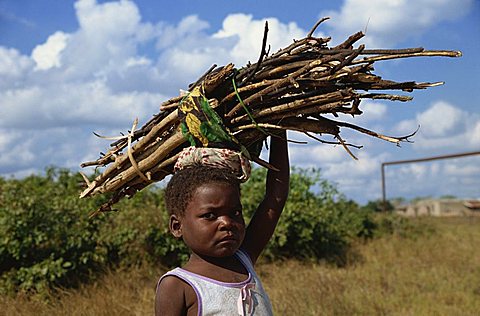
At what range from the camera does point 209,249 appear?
2053mm

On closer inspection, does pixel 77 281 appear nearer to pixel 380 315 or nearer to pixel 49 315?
pixel 49 315

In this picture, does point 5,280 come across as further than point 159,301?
Yes

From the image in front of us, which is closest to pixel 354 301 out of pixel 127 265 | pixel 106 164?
pixel 127 265

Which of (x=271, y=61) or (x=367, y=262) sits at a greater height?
(x=271, y=61)

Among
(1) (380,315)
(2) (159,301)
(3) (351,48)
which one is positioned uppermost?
(3) (351,48)

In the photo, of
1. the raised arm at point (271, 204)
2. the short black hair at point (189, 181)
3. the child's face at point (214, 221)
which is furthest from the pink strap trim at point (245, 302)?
the short black hair at point (189, 181)

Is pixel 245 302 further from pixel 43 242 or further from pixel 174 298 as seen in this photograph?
pixel 43 242

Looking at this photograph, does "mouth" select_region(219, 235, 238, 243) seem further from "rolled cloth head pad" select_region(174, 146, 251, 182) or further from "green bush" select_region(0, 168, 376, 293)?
"green bush" select_region(0, 168, 376, 293)

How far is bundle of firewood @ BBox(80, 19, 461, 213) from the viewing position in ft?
6.99

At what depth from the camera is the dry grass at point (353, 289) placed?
17.6 ft

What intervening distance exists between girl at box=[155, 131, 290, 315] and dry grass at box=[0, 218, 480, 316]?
10.3ft

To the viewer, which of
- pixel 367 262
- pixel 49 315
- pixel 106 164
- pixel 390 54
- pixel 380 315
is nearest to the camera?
pixel 390 54

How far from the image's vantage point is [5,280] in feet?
20.4

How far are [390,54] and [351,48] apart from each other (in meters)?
0.15
